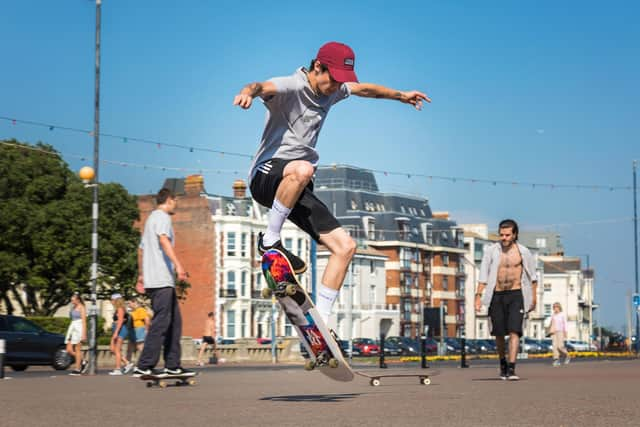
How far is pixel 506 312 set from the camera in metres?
15.2

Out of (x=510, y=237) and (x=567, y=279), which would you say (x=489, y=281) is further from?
(x=567, y=279)

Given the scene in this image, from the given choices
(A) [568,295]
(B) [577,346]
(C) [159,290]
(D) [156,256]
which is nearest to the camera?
(C) [159,290]

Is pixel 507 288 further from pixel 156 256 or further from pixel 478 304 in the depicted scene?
pixel 156 256

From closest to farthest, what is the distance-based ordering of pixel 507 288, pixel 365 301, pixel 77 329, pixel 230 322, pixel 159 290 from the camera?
pixel 159 290 → pixel 507 288 → pixel 77 329 → pixel 230 322 → pixel 365 301

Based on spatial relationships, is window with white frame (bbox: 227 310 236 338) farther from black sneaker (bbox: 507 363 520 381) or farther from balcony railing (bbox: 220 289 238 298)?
black sneaker (bbox: 507 363 520 381)

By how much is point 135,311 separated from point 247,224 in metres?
76.2

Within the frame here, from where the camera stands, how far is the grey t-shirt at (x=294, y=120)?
9008mm

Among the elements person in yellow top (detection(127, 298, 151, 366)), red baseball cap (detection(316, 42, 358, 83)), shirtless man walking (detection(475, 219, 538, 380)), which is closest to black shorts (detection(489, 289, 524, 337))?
shirtless man walking (detection(475, 219, 538, 380))

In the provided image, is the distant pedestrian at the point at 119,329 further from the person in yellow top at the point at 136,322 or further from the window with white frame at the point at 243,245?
the window with white frame at the point at 243,245

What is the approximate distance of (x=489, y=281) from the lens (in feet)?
50.8

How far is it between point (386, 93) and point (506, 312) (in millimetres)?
6037

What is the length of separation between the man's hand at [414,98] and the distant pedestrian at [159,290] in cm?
359

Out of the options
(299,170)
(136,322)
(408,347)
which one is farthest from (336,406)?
(408,347)

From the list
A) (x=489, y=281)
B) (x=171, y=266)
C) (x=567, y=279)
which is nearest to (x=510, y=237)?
(x=489, y=281)
